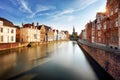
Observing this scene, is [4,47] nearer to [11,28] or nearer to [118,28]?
[11,28]

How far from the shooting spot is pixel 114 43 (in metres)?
21.2

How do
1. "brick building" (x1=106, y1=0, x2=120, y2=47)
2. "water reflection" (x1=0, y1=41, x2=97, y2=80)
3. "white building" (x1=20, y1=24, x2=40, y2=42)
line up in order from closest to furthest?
"water reflection" (x1=0, y1=41, x2=97, y2=80) < "brick building" (x1=106, y1=0, x2=120, y2=47) < "white building" (x1=20, y1=24, x2=40, y2=42)

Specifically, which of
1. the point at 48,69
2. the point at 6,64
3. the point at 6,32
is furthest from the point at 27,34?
the point at 48,69

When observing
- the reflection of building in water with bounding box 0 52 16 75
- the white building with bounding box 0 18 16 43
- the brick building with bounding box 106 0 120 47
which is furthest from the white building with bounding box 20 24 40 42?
the brick building with bounding box 106 0 120 47

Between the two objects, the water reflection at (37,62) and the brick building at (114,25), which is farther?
the brick building at (114,25)

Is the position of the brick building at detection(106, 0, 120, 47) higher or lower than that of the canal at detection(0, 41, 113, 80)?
higher

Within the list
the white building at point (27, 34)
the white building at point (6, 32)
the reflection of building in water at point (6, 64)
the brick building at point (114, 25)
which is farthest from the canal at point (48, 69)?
the white building at point (27, 34)

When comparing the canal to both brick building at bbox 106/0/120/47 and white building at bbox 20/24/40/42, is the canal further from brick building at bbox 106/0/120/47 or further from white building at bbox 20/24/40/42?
white building at bbox 20/24/40/42

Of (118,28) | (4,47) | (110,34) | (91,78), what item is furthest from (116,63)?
(4,47)

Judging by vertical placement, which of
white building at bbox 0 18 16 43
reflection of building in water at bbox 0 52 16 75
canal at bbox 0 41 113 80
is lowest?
canal at bbox 0 41 113 80

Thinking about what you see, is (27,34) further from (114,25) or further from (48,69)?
(114,25)

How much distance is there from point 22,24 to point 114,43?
48576 mm

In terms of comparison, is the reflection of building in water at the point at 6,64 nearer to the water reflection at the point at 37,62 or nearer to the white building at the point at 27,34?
the water reflection at the point at 37,62

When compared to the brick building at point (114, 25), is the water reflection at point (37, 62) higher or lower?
lower
